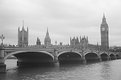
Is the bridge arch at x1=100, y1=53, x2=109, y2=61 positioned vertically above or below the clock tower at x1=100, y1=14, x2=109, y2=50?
below

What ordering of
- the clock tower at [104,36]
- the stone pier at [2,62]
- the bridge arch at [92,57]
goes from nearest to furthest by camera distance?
the stone pier at [2,62] < the bridge arch at [92,57] < the clock tower at [104,36]

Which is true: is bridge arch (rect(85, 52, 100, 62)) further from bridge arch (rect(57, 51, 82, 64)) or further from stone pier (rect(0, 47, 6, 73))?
stone pier (rect(0, 47, 6, 73))

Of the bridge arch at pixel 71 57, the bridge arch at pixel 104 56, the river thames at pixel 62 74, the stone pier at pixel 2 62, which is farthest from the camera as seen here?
the bridge arch at pixel 104 56

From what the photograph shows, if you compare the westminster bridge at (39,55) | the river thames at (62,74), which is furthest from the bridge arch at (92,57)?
the river thames at (62,74)

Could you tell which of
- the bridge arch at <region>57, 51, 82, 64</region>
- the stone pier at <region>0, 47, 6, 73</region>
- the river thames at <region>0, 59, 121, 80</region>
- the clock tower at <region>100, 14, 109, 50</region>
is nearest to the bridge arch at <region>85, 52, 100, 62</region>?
the bridge arch at <region>57, 51, 82, 64</region>

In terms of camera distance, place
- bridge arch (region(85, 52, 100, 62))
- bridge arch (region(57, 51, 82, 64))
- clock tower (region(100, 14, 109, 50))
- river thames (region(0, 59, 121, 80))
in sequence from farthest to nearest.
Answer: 1. clock tower (region(100, 14, 109, 50))
2. bridge arch (region(85, 52, 100, 62))
3. bridge arch (region(57, 51, 82, 64))
4. river thames (region(0, 59, 121, 80))

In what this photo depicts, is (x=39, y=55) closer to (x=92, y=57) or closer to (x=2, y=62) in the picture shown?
(x=2, y=62)

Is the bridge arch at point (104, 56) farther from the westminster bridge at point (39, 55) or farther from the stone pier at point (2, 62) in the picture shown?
the stone pier at point (2, 62)

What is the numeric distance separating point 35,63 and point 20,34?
167ft

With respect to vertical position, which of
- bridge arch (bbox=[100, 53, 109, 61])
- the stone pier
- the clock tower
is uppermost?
the clock tower

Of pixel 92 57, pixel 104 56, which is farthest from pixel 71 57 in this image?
pixel 104 56

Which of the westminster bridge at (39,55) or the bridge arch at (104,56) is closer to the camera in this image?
the westminster bridge at (39,55)

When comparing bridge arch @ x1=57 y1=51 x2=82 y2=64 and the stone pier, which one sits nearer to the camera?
the stone pier

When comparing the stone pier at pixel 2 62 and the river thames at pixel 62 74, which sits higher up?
the stone pier at pixel 2 62
